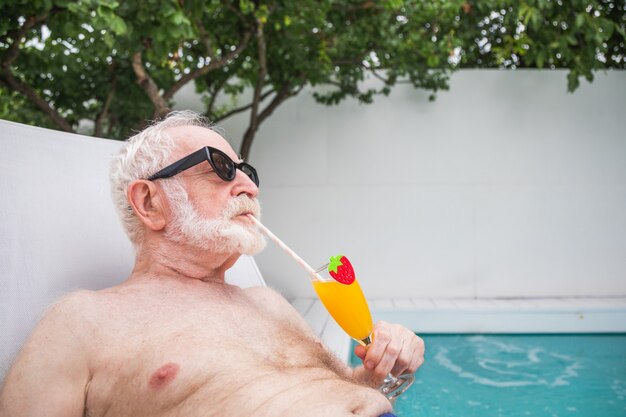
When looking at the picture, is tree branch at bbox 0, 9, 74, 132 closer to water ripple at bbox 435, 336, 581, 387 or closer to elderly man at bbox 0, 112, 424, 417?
elderly man at bbox 0, 112, 424, 417

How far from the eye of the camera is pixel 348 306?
1438mm

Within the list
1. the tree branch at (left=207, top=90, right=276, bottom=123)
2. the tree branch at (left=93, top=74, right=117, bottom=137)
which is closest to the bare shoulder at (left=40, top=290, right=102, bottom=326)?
the tree branch at (left=93, top=74, right=117, bottom=137)

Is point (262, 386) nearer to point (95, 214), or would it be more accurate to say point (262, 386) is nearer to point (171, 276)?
point (171, 276)

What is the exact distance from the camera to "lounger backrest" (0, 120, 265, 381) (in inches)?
58.2

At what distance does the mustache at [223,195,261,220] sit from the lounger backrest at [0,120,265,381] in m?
0.47

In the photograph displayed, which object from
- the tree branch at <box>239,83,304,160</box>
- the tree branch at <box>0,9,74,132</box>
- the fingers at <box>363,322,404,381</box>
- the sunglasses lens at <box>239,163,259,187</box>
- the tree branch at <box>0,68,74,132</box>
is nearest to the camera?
the fingers at <box>363,322,404,381</box>

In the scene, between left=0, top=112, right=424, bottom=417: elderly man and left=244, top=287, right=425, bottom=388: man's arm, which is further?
left=244, top=287, right=425, bottom=388: man's arm

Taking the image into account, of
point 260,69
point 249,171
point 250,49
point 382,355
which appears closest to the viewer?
point 382,355

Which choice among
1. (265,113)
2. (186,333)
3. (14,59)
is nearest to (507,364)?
(265,113)

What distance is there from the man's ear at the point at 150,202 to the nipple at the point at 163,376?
0.49 meters

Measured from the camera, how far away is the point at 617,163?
6246 mm

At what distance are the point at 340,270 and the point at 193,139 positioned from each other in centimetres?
61

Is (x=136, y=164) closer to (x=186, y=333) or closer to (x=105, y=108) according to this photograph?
(x=186, y=333)

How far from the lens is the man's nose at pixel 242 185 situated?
5.53 ft
